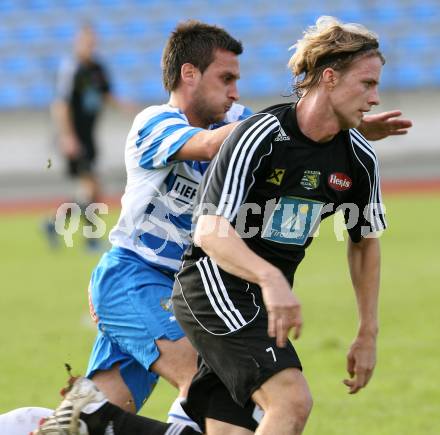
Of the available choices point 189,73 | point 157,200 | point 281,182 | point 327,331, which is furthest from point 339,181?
point 327,331

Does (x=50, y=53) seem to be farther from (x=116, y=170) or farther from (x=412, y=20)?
(x=412, y=20)

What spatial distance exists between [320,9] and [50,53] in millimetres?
6523

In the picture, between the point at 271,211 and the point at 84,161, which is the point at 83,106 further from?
the point at 271,211

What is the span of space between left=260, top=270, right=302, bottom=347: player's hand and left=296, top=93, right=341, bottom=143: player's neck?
0.77 meters

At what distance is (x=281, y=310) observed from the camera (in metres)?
3.64

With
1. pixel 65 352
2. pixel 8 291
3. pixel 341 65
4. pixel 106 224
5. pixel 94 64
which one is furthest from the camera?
pixel 106 224

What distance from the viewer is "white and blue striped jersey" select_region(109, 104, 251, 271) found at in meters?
4.90

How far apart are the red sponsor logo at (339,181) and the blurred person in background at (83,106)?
10.6 meters

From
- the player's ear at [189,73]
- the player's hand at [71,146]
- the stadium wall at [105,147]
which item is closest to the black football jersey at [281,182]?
the player's ear at [189,73]

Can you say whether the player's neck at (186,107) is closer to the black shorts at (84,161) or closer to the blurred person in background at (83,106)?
the blurred person in background at (83,106)

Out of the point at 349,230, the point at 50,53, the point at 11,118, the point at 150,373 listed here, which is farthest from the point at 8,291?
the point at 50,53

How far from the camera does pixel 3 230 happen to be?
17.8 m

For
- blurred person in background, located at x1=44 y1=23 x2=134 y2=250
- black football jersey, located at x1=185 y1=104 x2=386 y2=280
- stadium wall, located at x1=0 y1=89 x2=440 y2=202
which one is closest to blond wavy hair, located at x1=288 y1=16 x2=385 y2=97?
black football jersey, located at x1=185 y1=104 x2=386 y2=280

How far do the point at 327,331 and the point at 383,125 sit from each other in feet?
14.0
